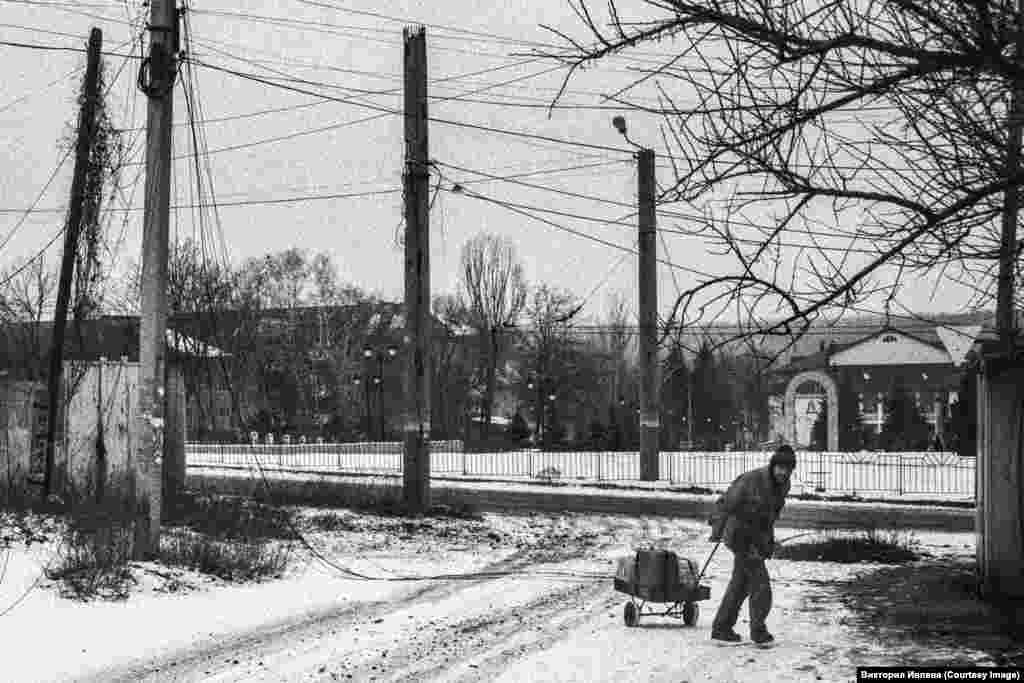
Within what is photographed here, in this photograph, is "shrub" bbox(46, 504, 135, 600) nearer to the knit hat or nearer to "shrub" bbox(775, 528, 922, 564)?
the knit hat

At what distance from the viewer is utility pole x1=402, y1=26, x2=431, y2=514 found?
22.8 meters

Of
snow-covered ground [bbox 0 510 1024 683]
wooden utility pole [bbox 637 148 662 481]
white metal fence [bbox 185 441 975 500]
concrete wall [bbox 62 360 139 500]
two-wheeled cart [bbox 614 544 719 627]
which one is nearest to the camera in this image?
snow-covered ground [bbox 0 510 1024 683]

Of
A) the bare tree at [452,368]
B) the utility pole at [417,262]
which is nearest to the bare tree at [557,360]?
the bare tree at [452,368]

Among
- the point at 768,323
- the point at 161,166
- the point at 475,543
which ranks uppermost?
the point at 161,166

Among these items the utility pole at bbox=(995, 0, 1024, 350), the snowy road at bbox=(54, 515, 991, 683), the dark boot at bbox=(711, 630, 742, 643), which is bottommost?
the snowy road at bbox=(54, 515, 991, 683)

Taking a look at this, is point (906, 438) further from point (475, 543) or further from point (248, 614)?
point (248, 614)

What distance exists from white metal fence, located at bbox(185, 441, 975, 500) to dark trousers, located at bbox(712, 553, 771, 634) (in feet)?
71.3

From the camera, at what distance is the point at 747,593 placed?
10625 mm

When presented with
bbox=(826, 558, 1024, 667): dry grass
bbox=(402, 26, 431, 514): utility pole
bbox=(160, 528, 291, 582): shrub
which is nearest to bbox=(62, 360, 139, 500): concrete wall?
bbox=(402, 26, 431, 514): utility pole

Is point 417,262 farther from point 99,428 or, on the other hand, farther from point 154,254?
point 154,254

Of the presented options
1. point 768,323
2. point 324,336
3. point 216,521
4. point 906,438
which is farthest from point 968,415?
point 324,336

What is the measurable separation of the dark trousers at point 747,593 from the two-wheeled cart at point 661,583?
0.65 meters

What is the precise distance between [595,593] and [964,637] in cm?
440

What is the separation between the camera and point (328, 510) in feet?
75.5
